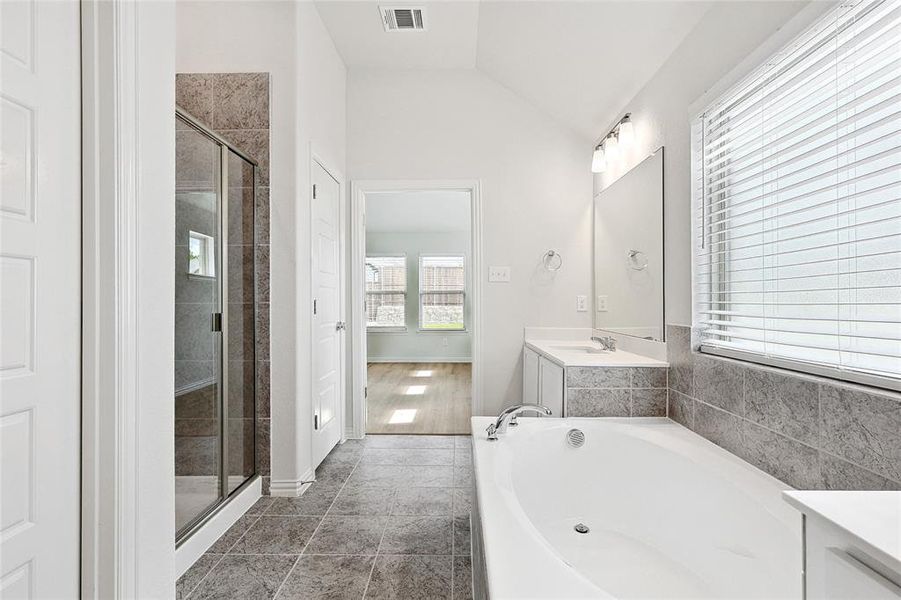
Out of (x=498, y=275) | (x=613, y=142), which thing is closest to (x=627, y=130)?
(x=613, y=142)

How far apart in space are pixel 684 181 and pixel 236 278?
Result: 221cm

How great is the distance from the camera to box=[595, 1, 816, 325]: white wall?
1.55 metres

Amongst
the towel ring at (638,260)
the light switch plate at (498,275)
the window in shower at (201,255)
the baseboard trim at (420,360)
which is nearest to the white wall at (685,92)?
the towel ring at (638,260)

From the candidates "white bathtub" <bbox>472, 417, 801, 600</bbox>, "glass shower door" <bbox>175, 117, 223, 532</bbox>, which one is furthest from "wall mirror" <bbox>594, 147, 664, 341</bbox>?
"glass shower door" <bbox>175, 117, 223, 532</bbox>

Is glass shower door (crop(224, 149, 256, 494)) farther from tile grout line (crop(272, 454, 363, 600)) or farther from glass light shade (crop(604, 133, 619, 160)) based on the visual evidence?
glass light shade (crop(604, 133, 619, 160))

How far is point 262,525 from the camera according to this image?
2.12 meters

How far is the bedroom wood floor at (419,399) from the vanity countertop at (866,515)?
121 inches

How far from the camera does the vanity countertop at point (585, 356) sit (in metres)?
2.25

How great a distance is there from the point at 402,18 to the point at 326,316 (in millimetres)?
1913

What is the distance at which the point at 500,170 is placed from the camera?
3.39m

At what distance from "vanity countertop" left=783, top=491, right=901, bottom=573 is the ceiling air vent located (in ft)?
9.79

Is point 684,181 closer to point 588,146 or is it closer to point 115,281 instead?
point 588,146

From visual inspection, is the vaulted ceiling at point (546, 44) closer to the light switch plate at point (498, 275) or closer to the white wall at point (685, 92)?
the white wall at point (685, 92)

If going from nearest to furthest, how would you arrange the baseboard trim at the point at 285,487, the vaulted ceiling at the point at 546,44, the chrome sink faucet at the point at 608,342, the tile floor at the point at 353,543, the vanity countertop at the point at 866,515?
the vanity countertop at the point at 866,515 < the tile floor at the point at 353,543 < the vaulted ceiling at the point at 546,44 < the baseboard trim at the point at 285,487 < the chrome sink faucet at the point at 608,342
